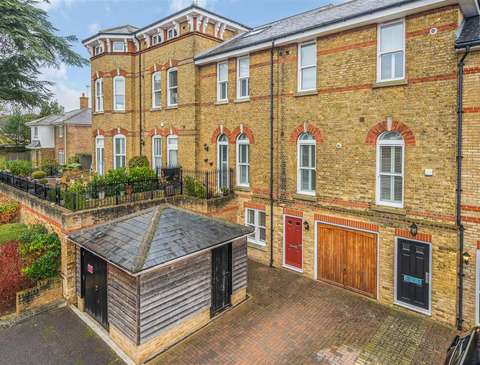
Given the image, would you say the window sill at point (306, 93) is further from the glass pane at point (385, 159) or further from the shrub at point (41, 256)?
the shrub at point (41, 256)

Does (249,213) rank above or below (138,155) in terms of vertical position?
below

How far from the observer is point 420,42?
29.4 ft

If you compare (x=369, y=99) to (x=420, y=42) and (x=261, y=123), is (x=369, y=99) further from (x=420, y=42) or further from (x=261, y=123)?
(x=261, y=123)

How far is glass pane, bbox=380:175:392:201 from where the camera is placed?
32.2 feet

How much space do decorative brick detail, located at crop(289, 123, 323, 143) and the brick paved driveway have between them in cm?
529

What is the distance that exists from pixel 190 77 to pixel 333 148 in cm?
804

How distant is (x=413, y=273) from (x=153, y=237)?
7.41 m

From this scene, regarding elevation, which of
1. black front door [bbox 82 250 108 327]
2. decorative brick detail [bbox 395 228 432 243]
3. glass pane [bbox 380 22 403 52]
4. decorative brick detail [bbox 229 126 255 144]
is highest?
glass pane [bbox 380 22 403 52]

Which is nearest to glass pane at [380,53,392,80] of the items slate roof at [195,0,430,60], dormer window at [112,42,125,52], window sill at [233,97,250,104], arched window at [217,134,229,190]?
slate roof at [195,0,430,60]

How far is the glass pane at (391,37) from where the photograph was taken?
9.43 m

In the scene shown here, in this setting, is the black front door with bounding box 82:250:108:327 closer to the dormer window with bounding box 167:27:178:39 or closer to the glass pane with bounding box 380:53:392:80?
the glass pane with bounding box 380:53:392:80

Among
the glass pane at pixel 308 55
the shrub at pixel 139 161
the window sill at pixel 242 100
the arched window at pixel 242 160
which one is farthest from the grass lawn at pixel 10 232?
the glass pane at pixel 308 55

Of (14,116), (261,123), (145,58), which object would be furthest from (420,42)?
(14,116)

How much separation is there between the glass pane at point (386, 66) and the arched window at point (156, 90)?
1132cm
